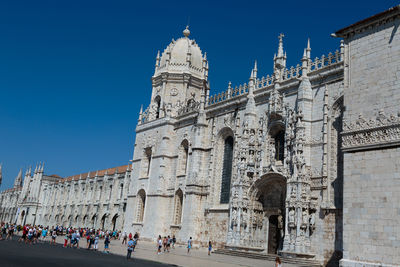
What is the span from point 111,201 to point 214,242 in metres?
24.9

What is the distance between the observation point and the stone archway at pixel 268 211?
24.3 meters

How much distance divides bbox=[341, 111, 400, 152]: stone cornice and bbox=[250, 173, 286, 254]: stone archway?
901 centimetres

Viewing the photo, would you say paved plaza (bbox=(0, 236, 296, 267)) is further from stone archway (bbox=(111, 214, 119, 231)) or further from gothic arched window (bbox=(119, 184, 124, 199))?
stone archway (bbox=(111, 214, 119, 231))

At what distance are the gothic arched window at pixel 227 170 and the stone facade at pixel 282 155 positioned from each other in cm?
9

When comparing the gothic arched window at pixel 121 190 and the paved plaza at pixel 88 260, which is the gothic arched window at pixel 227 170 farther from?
the gothic arched window at pixel 121 190

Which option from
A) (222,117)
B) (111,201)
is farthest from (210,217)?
(111,201)

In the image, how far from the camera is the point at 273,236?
24750 mm

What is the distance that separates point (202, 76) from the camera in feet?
126

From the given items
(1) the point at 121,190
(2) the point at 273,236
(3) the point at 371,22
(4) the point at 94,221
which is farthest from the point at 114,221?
(3) the point at 371,22

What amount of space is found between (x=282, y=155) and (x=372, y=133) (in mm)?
11045

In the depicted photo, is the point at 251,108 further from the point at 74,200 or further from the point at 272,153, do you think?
the point at 74,200

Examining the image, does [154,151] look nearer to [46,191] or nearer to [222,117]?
[222,117]

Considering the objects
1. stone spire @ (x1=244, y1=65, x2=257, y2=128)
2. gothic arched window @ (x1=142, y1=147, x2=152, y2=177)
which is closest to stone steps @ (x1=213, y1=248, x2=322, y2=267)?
stone spire @ (x1=244, y1=65, x2=257, y2=128)

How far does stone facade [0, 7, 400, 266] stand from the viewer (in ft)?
46.7
